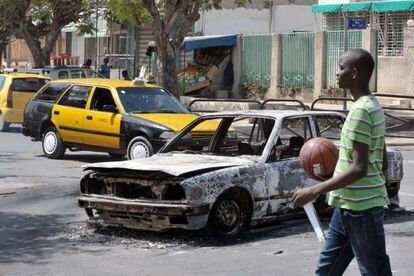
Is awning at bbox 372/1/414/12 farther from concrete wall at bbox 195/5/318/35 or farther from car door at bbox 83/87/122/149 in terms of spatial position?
car door at bbox 83/87/122/149

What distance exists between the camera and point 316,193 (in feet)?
16.2

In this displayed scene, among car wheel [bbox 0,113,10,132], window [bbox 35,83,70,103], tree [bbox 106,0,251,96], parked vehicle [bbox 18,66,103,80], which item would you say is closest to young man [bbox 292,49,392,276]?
window [bbox 35,83,70,103]

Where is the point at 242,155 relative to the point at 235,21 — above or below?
below

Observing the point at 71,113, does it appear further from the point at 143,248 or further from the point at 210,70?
the point at 210,70

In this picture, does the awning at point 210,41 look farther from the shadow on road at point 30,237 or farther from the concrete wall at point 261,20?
the shadow on road at point 30,237

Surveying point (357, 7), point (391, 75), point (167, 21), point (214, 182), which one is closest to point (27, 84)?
point (167, 21)

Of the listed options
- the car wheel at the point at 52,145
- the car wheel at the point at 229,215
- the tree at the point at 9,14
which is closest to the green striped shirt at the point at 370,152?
the car wheel at the point at 229,215

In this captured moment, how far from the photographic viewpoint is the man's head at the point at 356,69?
5.05 metres

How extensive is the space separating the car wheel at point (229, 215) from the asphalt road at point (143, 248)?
12 cm

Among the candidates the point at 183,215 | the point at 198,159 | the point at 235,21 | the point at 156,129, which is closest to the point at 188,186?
the point at 183,215

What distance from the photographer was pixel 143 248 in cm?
874

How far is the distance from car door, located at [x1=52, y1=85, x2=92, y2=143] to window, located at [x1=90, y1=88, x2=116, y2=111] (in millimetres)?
182

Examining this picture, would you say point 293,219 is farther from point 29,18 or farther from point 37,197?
point 29,18

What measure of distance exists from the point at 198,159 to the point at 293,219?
54.6 inches
